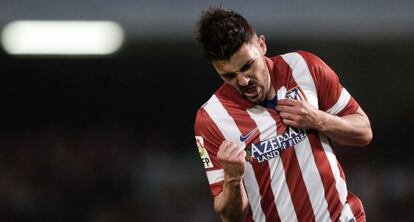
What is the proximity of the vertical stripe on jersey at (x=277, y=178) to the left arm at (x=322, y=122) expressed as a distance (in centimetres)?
5

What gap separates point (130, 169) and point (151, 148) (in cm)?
14

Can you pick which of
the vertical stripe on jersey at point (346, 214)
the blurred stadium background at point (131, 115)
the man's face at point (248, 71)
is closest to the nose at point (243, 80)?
the man's face at point (248, 71)

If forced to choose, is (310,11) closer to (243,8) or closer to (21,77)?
(243,8)

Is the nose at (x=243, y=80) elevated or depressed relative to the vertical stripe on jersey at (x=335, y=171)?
elevated

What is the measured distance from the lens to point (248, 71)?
189cm

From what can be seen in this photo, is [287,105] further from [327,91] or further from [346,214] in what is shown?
[346,214]

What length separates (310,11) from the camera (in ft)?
11.8

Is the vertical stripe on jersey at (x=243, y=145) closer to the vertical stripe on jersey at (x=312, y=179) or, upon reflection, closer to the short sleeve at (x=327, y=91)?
the vertical stripe on jersey at (x=312, y=179)

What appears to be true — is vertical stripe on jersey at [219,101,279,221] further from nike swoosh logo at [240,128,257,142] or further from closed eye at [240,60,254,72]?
closed eye at [240,60,254,72]

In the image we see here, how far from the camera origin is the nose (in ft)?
6.14

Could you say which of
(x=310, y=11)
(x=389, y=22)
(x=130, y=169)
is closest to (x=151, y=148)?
(x=130, y=169)

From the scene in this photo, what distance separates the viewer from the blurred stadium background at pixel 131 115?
3.54 metres

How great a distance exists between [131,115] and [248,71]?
176 centimetres

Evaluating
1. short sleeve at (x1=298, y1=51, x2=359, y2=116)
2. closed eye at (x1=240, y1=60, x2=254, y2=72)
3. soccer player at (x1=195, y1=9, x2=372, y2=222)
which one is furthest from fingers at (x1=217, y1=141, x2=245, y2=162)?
short sleeve at (x1=298, y1=51, x2=359, y2=116)
